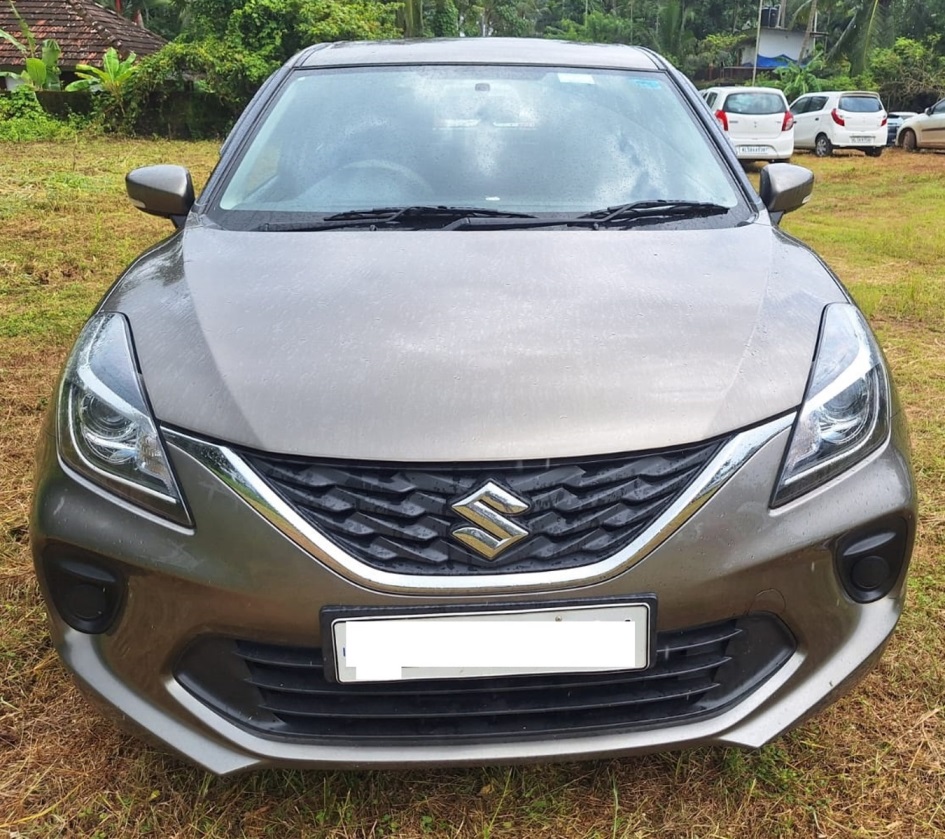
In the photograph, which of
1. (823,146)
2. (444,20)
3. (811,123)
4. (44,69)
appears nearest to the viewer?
(823,146)

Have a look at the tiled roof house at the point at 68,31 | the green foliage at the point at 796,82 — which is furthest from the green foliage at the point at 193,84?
the green foliage at the point at 796,82

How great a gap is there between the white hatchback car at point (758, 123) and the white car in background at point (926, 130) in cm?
478

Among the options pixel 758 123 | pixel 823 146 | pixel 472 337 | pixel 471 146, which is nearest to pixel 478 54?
pixel 471 146

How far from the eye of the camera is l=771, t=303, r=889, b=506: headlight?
→ 4.72ft

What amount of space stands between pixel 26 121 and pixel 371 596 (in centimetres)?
1751

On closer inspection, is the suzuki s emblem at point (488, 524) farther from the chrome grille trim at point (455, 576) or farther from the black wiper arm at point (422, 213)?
the black wiper arm at point (422, 213)

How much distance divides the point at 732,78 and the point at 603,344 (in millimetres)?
48390

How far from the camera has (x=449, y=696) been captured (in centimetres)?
141

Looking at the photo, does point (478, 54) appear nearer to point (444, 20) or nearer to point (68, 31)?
point (68, 31)

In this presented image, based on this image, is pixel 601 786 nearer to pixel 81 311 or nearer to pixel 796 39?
pixel 81 311

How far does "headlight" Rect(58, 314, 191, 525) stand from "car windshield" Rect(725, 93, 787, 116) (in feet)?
46.3

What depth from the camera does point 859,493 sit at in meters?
1.47

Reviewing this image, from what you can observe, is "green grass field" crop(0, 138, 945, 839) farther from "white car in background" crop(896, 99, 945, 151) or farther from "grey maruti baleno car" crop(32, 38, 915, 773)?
"white car in background" crop(896, 99, 945, 151)

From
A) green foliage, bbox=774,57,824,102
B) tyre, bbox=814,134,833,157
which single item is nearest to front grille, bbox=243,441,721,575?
tyre, bbox=814,134,833,157
